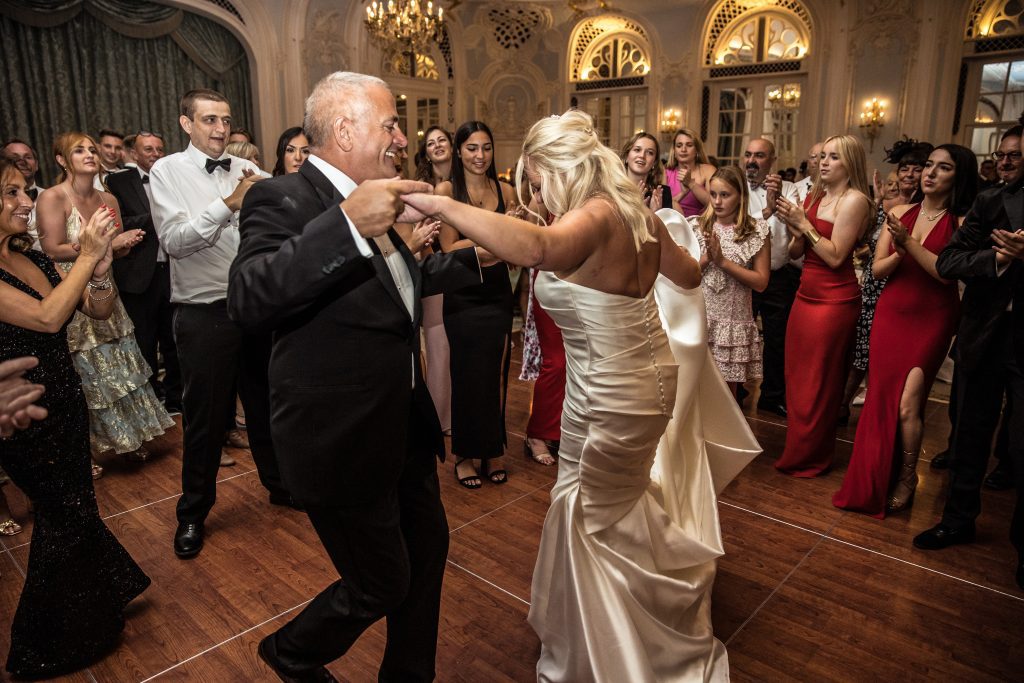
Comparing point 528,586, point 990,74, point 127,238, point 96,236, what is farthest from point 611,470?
point 990,74

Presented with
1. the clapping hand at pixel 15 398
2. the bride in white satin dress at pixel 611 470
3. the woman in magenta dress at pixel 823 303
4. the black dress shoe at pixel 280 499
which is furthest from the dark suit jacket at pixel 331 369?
the woman in magenta dress at pixel 823 303

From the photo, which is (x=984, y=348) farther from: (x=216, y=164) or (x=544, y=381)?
(x=216, y=164)

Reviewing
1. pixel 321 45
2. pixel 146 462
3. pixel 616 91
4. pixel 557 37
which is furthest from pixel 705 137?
pixel 146 462

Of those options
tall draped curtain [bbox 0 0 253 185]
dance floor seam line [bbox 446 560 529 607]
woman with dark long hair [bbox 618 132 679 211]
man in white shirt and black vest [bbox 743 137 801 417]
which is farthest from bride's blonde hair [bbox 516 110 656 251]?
tall draped curtain [bbox 0 0 253 185]

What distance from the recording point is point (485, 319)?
338cm

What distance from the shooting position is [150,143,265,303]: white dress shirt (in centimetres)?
271

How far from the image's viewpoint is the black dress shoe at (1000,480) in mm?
3396

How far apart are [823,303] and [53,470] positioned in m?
3.32

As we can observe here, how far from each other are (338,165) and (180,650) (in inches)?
66.6

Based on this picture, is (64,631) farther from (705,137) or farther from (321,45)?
(705,137)

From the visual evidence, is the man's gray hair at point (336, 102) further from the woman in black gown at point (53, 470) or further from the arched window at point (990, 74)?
the arched window at point (990, 74)

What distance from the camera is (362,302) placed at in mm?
1480

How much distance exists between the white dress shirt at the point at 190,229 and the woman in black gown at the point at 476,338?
1.04 metres

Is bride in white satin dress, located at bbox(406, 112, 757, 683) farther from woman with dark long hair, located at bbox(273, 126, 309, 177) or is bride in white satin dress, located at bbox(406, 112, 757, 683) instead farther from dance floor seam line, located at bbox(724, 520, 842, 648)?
woman with dark long hair, located at bbox(273, 126, 309, 177)
